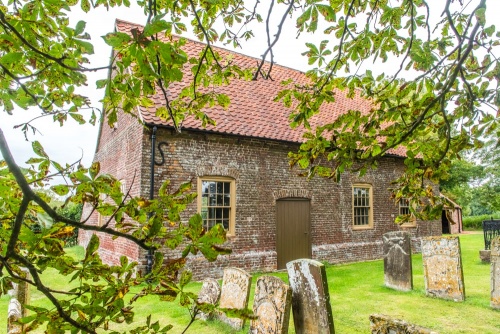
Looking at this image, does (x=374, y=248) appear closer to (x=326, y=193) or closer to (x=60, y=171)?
(x=326, y=193)

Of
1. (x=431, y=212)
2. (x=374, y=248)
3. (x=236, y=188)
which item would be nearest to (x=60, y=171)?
(x=431, y=212)

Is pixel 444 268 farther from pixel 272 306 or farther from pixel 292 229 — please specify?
pixel 292 229

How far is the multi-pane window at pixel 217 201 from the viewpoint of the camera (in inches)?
409

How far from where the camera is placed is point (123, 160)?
37.0 ft

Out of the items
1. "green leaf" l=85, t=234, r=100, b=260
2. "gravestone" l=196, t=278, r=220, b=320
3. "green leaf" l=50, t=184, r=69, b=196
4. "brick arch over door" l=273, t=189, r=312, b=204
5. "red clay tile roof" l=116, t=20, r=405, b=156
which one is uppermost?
"red clay tile roof" l=116, t=20, r=405, b=156

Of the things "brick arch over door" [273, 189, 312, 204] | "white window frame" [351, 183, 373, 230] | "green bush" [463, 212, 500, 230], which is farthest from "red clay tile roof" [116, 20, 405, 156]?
"green bush" [463, 212, 500, 230]

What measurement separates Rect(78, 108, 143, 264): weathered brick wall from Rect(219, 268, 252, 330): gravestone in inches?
148

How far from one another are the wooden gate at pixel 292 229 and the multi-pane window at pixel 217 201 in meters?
1.75

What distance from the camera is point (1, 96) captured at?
1.93 meters

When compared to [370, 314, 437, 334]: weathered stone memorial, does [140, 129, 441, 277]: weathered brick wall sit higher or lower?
higher

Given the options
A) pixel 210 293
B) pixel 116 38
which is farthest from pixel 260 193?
pixel 116 38

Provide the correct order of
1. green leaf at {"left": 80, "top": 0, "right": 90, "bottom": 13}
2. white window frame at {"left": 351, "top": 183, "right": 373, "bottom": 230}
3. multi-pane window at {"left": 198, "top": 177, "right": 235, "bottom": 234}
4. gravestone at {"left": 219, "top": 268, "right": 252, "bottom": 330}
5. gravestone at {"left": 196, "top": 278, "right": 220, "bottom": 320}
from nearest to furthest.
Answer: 1. green leaf at {"left": 80, "top": 0, "right": 90, "bottom": 13}
2. gravestone at {"left": 219, "top": 268, "right": 252, "bottom": 330}
3. gravestone at {"left": 196, "top": 278, "right": 220, "bottom": 320}
4. multi-pane window at {"left": 198, "top": 177, "right": 235, "bottom": 234}
5. white window frame at {"left": 351, "top": 183, "right": 373, "bottom": 230}

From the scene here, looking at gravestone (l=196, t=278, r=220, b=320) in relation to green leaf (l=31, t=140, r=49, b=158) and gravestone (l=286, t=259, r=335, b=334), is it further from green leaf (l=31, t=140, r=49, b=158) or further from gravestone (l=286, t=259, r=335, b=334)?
green leaf (l=31, t=140, r=49, b=158)

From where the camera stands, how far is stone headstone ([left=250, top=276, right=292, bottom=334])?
5062 millimetres
